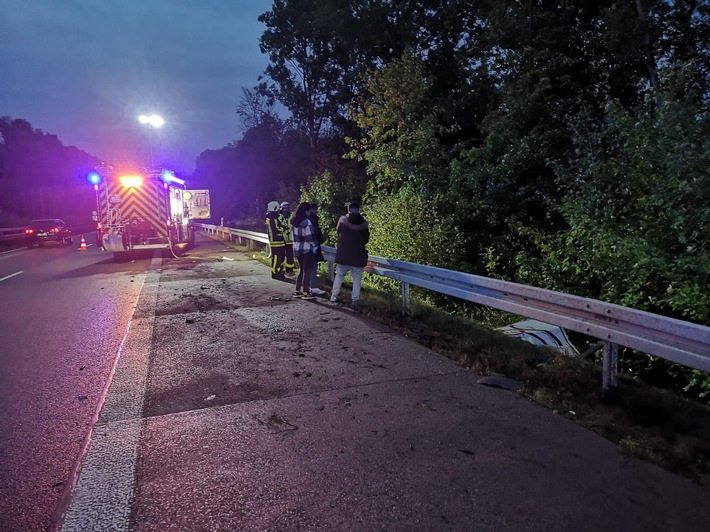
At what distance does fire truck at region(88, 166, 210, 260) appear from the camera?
1653 centimetres

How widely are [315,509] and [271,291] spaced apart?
23.7 feet

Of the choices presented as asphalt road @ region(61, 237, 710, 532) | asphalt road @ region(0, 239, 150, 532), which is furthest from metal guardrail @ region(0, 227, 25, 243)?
asphalt road @ region(61, 237, 710, 532)

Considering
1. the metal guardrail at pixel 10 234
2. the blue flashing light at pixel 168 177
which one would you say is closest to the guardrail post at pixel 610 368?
the blue flashing light at pixel 168 177

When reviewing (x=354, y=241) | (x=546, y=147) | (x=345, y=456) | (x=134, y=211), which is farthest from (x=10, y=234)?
(x=345, y=456)

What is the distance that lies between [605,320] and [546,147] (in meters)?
7.97

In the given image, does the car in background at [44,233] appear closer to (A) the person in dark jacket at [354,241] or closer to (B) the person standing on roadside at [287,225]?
(B) the person standing on roadside at [287,225]

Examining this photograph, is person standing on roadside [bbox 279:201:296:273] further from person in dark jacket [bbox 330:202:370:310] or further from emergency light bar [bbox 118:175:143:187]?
emergency light bar [bbox 118:175:143:187]

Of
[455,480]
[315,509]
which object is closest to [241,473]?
[315,509]

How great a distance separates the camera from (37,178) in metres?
70.9

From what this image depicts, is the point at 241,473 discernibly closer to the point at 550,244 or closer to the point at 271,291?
the point at 550,244

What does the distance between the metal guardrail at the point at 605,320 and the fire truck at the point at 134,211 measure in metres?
13.4

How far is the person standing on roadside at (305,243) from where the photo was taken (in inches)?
352

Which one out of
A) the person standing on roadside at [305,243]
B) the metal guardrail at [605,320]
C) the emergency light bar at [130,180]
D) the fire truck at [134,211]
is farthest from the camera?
the emergency light bar at [130,180]

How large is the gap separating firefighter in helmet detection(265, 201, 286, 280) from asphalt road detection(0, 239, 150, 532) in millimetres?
2992
